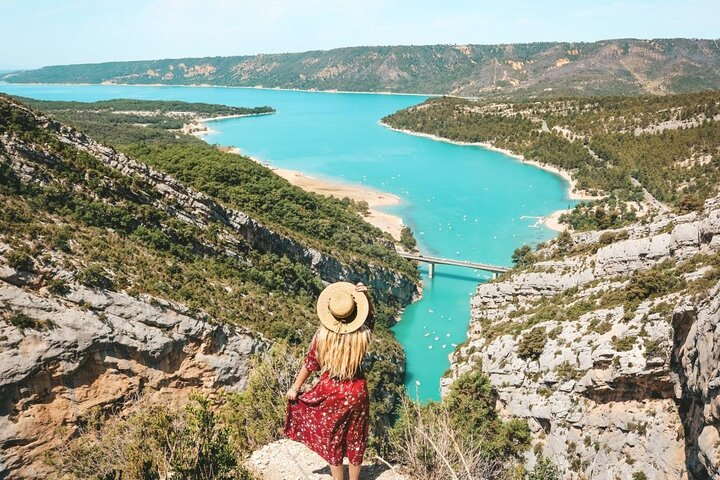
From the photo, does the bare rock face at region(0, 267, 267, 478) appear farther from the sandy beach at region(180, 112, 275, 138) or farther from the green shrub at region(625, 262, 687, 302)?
the sandy beach at region(180, 112, 275, 138)

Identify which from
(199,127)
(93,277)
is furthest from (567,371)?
(199,127)

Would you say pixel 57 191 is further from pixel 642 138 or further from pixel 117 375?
pixel 642 138

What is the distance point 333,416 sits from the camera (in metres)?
6.46

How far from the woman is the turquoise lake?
385 inches

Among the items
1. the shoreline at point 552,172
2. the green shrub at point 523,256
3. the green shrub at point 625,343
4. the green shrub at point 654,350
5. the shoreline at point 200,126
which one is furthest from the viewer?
the shoreline at point 200,126

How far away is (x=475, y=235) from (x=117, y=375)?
174 ft

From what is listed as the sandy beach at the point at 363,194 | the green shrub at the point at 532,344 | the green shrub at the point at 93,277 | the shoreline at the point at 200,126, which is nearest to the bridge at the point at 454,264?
the sandy beach at the point at 363,194

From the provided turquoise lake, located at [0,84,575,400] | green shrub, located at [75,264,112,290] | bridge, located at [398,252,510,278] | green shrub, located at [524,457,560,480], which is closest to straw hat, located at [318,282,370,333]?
turquoise lake, located at [0,84,575,400]

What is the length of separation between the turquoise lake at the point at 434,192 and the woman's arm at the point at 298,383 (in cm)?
1011

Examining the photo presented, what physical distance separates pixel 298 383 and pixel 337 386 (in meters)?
0.54

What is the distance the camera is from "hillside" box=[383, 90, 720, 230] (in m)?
74.7

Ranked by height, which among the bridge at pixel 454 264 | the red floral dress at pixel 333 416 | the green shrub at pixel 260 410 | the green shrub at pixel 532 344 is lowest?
the bridge at pixel 454 264

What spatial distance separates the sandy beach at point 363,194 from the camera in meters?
67.2

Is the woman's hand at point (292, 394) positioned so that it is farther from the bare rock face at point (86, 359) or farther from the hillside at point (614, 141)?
the hillside at point (614, 141)
